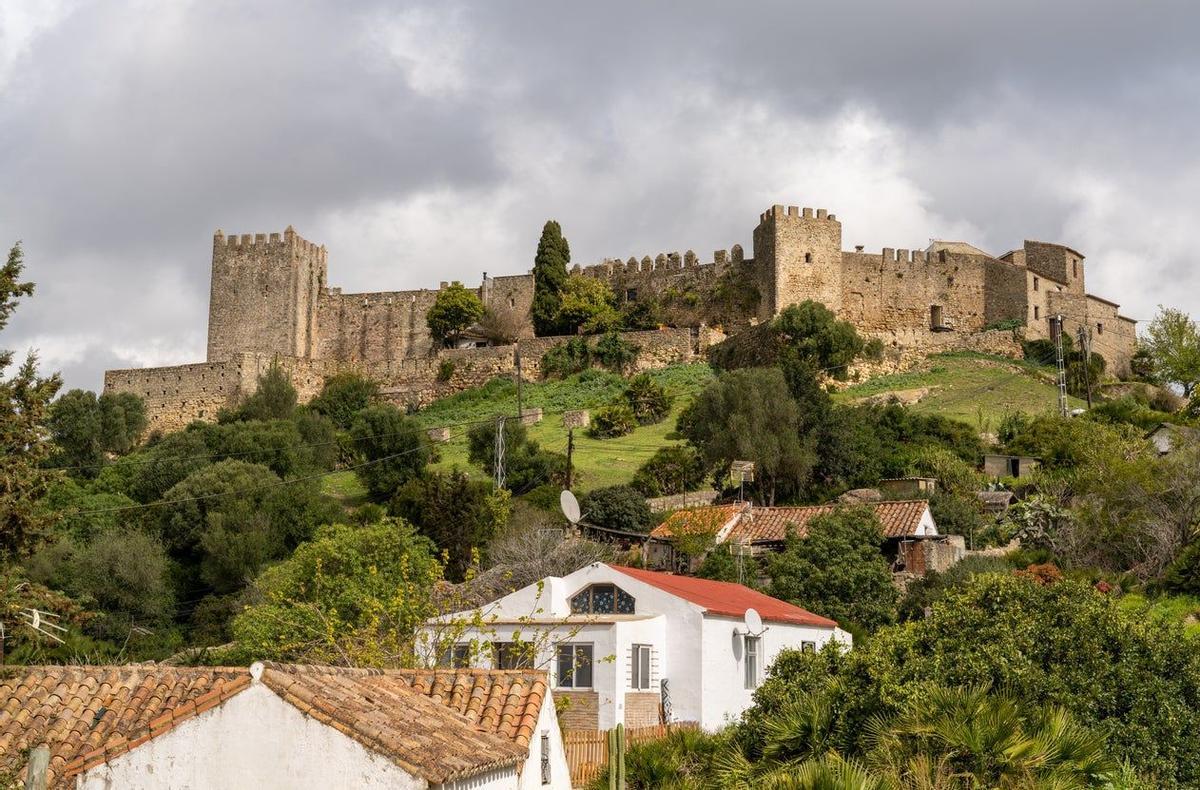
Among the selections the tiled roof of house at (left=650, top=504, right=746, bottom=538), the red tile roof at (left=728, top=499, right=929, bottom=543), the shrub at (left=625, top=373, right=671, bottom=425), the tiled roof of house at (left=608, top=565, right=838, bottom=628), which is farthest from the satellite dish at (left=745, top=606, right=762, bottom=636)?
the shrub at (left=625, top=373, right=671, bottom=425)

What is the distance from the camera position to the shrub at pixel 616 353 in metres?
61.5

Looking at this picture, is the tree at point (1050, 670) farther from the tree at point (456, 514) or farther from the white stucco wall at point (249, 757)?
the tree at point (456, 514)

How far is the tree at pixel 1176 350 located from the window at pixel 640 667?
126ft

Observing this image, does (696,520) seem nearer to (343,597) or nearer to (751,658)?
(343,597)

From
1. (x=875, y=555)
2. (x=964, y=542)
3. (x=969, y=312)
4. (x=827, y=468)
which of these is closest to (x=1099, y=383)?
(x=969, y=312)

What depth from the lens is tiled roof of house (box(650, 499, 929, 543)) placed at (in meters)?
34.8

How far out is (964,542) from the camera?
117ft

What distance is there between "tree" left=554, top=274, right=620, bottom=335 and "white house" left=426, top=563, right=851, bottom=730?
125 feet

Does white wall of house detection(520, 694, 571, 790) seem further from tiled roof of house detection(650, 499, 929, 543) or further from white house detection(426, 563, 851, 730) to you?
tiled roof of house detection(650, 499, 929, 543)

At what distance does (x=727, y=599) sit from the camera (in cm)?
2666

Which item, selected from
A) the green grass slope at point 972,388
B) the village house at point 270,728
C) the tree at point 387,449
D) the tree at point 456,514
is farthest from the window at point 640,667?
the green grass slope at point 972,388

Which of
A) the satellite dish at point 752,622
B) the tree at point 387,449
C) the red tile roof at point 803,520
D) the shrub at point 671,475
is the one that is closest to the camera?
the satellite dish at point 752,622

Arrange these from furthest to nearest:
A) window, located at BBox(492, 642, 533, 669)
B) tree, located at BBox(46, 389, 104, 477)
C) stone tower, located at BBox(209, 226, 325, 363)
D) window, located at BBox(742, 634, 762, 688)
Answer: stone tower, located at BBox(209, 226, 325, 363) → tree, located at BBox(46, 389, 104, 477) → window, located at BBox(742, 634, 762, 688) → window, located at BBox(492, 642, 533, 669)

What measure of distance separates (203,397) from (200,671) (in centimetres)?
5085
